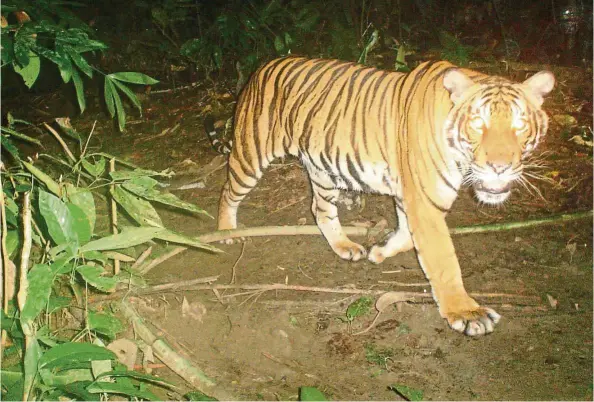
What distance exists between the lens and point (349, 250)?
4059mm

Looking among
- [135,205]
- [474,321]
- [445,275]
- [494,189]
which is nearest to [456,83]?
[494,189]

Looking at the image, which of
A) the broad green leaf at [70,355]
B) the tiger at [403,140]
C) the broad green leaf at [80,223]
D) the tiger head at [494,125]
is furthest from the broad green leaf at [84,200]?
the tiger head at [494,125]

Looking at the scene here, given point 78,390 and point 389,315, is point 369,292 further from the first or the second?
point 78,390

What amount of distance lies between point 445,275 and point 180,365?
55.1 inches

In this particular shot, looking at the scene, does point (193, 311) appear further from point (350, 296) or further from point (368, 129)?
point (368, 129)

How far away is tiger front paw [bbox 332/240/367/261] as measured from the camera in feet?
13.2

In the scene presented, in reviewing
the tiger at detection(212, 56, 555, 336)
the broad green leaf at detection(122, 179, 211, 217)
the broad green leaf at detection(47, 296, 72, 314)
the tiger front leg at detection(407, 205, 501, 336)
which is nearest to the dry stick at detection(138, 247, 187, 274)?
the tiger at detection(212, 56, 555, 336)

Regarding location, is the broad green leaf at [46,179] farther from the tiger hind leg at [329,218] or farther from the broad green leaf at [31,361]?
the tiger hind leg at [329,218]

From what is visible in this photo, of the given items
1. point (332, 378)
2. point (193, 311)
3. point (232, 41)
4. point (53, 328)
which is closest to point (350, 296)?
point (332, 378)

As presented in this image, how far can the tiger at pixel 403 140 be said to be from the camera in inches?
120

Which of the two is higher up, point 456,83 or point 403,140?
point 456,83

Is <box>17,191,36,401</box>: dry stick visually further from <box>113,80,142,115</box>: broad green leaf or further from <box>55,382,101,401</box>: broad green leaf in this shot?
<box>113,80,142,115</box>: broad green leaf

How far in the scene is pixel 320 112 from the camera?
12.5 feet

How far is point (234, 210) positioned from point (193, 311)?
1105mm
